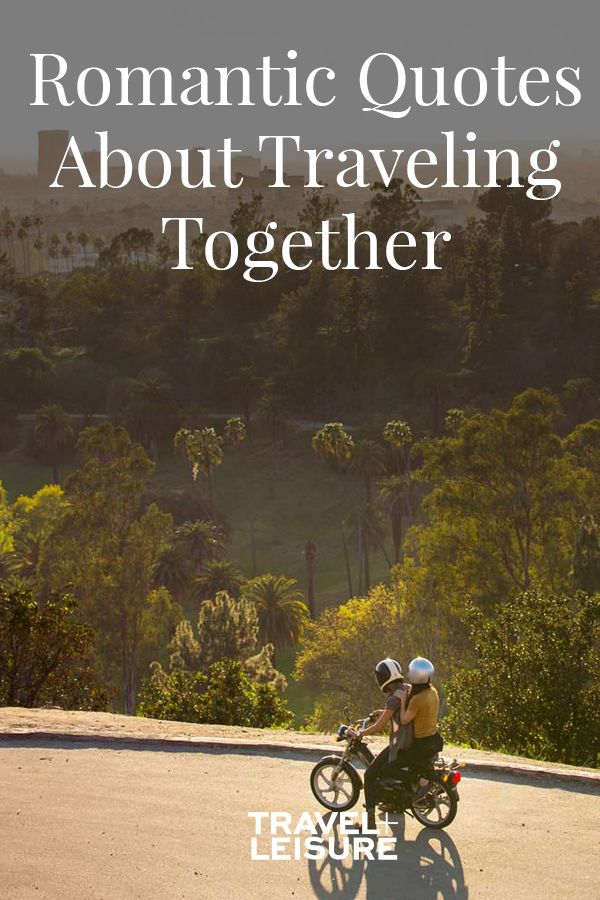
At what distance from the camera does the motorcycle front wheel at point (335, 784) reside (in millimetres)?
13930

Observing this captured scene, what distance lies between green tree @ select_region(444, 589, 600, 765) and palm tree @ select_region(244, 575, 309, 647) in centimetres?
3555

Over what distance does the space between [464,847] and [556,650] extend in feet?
34.3

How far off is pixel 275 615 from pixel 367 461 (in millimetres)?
23410

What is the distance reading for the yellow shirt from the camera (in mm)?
13234

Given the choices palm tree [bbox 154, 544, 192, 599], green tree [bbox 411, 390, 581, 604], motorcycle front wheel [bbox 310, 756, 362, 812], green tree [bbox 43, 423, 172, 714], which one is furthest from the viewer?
palm tree [bbox 154, 544, 192, 599]

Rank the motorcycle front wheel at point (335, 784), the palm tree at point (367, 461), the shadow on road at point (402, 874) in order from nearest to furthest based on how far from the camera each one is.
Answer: the shadow on road at point (402, 874) → the motorcycle front wheel at point (335, 784) → the palm tree at point (367, 461)

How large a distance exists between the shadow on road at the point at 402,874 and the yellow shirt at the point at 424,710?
1.20 m

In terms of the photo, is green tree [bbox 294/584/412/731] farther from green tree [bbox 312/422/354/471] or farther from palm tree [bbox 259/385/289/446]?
palm tree [bbox 259/385/289/446]

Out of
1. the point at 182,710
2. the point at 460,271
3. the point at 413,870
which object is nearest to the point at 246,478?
the point at 460,271

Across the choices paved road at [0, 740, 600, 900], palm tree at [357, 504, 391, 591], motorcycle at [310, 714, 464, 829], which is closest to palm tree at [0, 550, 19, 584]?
palm tree at [357, 504, 391, 591]

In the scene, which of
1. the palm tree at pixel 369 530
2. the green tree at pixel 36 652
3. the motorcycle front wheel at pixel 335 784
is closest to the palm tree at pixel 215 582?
the palm tree at pixel 369 530

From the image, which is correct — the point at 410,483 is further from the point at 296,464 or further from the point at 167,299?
the point at 167,299

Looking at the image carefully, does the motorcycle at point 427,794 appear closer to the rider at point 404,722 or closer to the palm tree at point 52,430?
the rider at point 404,722

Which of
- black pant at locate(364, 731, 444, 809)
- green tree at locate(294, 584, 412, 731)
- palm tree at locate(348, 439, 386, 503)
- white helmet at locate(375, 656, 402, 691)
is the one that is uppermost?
palm tree at locate(348, 439, 386, 503)
